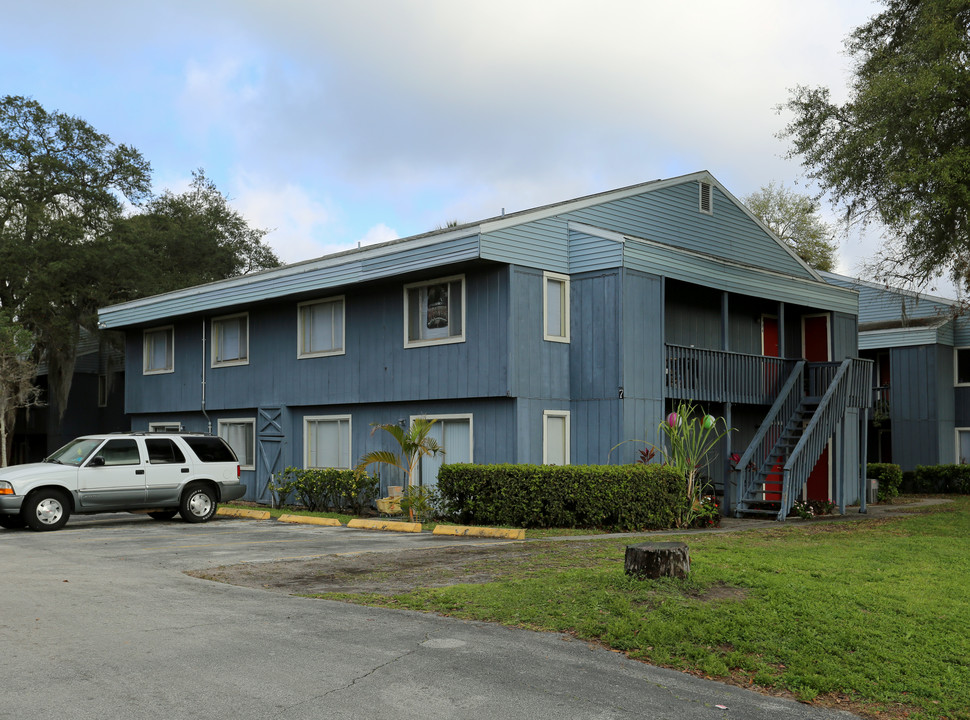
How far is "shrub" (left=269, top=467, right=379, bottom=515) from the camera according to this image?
64.7 ft

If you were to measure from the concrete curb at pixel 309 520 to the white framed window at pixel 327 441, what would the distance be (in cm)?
295

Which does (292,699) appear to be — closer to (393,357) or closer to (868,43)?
(393,357)

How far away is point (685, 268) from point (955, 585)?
1089 centimetres

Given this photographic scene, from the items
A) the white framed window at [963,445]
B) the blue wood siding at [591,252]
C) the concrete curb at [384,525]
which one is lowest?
the concrete curb at [384,525]

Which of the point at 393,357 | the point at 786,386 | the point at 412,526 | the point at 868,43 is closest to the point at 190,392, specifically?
the point at 393,357

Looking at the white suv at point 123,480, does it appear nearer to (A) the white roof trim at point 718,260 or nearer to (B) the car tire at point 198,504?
(B) the car tire at point 198,504

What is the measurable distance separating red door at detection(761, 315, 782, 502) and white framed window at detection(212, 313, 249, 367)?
13.1 m

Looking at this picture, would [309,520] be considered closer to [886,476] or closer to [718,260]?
[718,260]

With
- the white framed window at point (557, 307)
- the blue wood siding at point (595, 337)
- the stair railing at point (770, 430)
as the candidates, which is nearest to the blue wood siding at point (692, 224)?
the white framed window at point (557, 307)

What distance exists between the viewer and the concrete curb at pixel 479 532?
1534 cm

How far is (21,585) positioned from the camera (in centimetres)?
1023

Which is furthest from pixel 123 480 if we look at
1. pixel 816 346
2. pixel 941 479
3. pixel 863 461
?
pixel 941 479

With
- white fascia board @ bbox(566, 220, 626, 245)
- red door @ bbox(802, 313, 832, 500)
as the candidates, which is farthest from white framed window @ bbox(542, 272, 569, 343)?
red door @ bbox(802, 313, 832, 500)

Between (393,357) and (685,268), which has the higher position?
(685,268)
